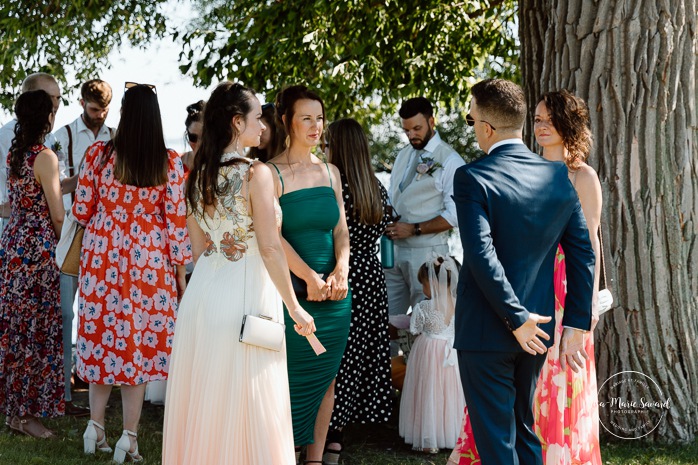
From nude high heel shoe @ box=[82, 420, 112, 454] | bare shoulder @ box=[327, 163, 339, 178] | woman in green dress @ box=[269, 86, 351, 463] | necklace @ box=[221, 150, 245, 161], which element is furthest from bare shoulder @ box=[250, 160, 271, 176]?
nude high heel shoe @ box=[82, 420, 112, 454]

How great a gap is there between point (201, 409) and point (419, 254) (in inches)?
128

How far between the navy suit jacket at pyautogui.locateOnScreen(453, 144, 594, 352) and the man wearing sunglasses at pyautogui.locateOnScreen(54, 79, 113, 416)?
3.93 m

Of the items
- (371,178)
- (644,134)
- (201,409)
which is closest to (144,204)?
(371,178)

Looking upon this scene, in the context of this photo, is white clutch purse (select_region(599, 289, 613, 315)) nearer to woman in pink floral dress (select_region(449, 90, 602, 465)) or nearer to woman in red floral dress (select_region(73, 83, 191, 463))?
woman in pink floral dress (select_region(449, 90, 602, 465))

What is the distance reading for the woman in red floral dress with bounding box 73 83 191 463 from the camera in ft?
18.5

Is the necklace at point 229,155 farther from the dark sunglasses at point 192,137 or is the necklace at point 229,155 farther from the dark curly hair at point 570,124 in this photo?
the dark sunglasses at point 192,137

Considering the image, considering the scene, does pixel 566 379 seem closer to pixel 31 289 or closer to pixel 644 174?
pixel 644 174

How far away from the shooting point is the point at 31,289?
630cm

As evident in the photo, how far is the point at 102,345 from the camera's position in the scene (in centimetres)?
566

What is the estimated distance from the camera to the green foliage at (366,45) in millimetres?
9508

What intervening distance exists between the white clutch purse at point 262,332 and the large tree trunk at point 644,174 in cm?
287

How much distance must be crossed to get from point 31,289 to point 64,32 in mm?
4402

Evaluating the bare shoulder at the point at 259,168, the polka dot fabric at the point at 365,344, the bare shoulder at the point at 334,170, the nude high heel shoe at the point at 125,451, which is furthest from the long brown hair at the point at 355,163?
the nude high heel shoe at the point at 125,451

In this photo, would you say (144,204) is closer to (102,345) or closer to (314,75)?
(102,345)
